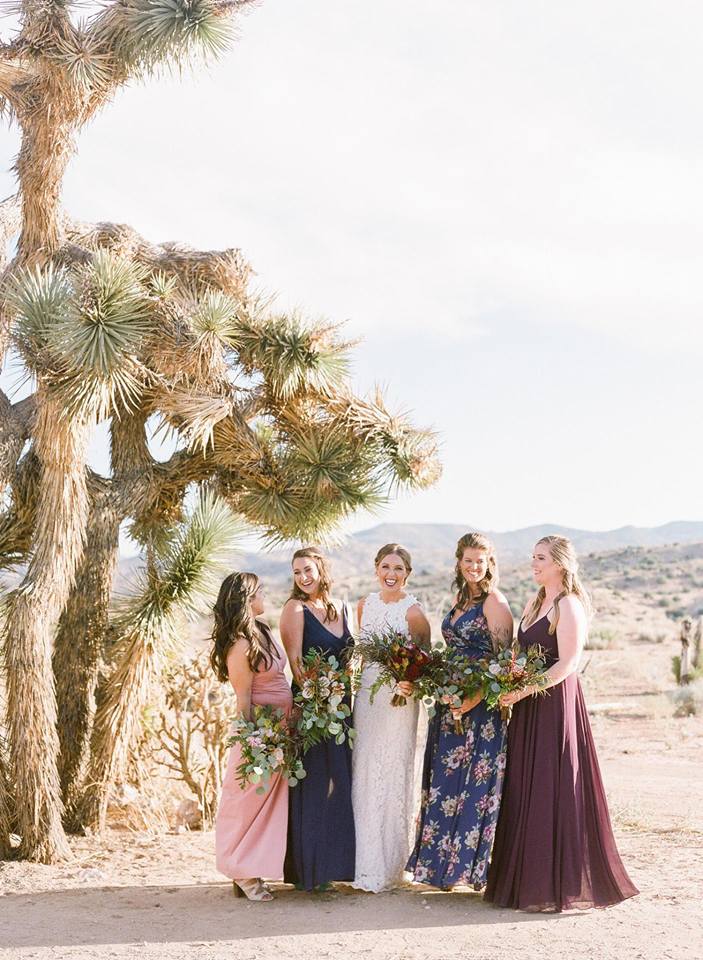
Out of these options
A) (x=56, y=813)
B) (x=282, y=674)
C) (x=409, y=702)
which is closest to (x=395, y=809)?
(x=409, y=702)

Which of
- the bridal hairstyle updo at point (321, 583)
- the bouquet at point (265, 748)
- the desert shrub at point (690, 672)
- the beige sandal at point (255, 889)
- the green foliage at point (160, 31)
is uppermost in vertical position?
the green foliage at point (160, 31)

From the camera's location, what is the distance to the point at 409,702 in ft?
21.1

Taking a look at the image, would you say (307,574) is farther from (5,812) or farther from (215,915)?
(5,812)

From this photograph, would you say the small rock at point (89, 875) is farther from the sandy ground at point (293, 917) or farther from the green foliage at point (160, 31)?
the green foliage at point (160, 31)

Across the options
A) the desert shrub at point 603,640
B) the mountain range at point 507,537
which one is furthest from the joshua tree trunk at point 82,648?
the mountain range at point 507,537

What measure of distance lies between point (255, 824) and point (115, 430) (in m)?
3.77

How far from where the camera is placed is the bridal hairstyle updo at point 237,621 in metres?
6.20

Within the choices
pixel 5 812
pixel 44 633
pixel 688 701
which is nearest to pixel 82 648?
pixel 44 633

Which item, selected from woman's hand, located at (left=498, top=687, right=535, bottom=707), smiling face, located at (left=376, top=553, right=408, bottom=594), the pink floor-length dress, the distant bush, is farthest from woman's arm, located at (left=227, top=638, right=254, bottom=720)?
the distant bush

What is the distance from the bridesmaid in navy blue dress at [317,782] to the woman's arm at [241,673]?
0.30 m

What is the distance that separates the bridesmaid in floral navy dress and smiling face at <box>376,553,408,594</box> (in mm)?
352

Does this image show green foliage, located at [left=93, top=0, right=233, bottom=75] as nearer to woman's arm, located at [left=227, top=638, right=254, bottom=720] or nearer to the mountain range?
woman's arm, located at [left=227, top=638, right=254, bottom=720]

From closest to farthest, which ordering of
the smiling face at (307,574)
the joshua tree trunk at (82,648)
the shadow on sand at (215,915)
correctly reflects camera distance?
the shadow on sand at (215,915) < the smiling face at (307,574) < the joshua tree trunk at (82,648)

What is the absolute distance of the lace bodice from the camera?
6410 millimetres
